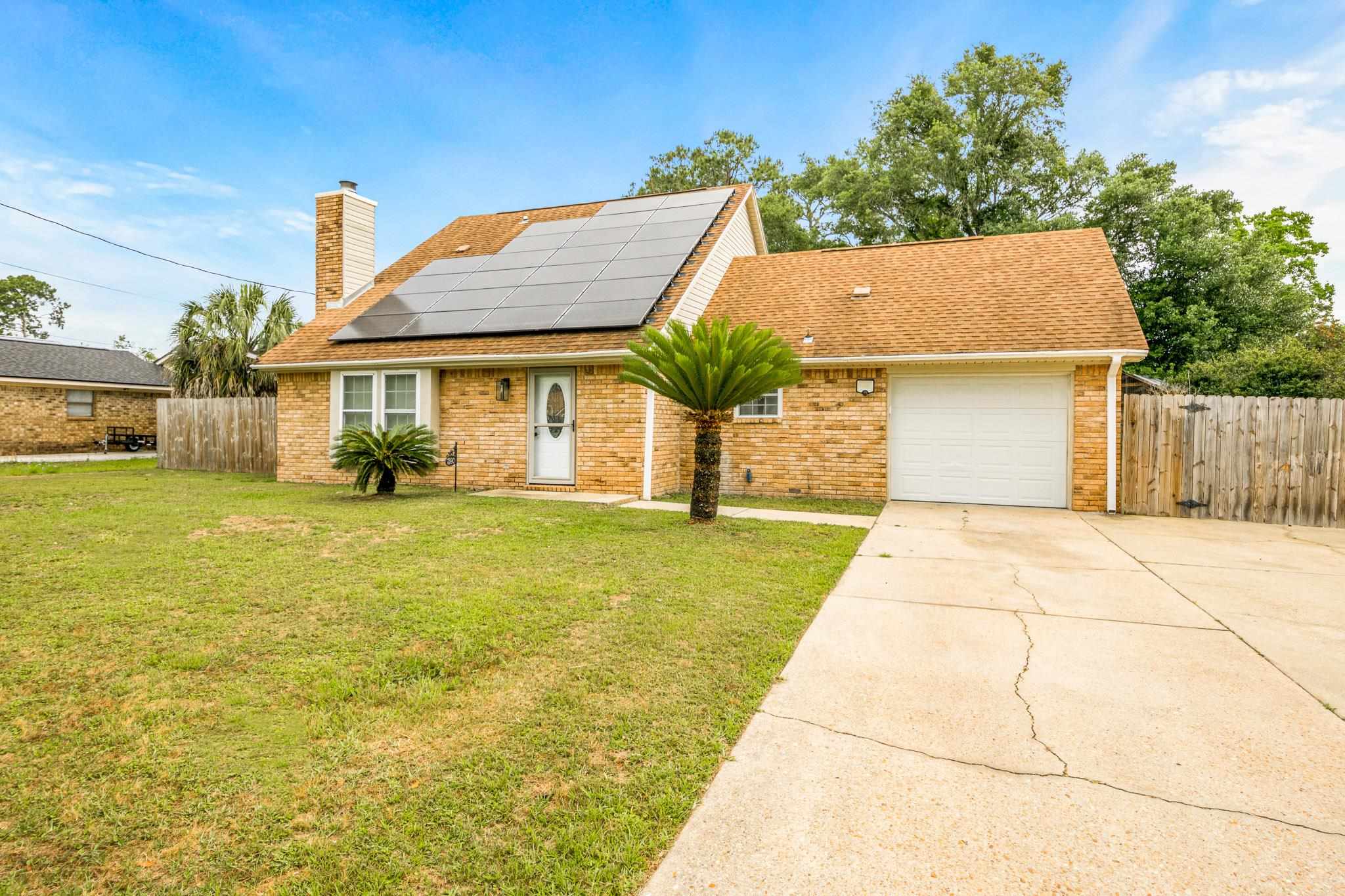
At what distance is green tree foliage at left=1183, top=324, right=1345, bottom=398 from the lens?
1184 centimetres

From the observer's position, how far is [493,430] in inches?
436

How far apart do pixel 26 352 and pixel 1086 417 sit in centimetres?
3314

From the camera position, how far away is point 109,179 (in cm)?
2036

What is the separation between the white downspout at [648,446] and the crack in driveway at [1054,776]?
7.31m

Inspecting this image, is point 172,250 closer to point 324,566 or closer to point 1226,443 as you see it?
point 324,566

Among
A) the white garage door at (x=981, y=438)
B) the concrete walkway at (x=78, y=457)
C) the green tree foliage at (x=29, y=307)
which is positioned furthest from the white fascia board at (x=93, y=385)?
the green tree foliage at (x=29, y=307)

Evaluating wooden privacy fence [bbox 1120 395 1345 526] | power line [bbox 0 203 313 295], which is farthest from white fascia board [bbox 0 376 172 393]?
wooden privacy fence [bbox 1120 395 1345 526]

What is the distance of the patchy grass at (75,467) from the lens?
46.4 feet

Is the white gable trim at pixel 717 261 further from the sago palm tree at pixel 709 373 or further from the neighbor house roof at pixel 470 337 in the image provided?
the sago palm tree at pixel 709 373

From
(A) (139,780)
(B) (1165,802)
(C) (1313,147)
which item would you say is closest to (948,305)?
(B) (1165,802)

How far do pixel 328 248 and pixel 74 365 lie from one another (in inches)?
702

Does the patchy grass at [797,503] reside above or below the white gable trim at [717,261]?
below

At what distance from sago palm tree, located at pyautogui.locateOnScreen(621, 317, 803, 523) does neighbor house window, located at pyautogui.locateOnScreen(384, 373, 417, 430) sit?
5.27m

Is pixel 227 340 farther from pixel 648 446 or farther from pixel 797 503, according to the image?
pixel 797 503
